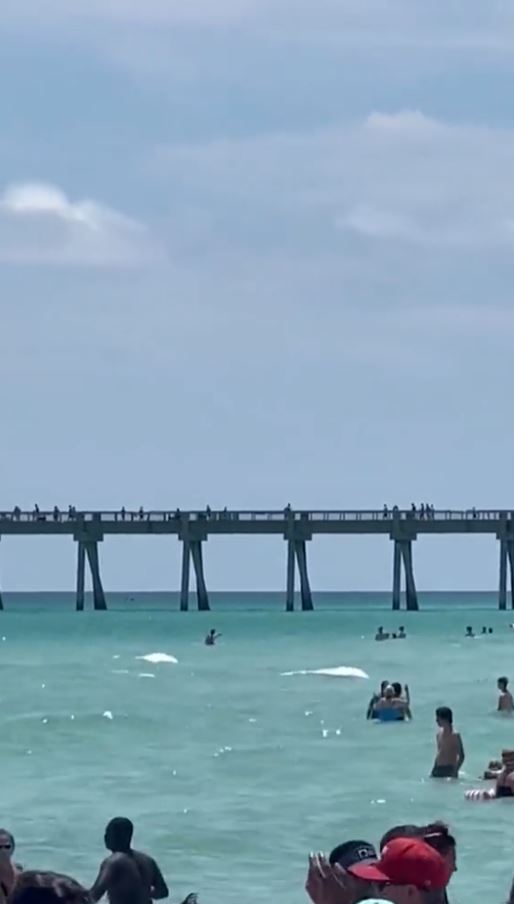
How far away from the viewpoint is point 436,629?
83.1 meters

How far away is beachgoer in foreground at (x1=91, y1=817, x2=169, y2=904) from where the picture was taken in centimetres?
1004

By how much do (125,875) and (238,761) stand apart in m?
17.6

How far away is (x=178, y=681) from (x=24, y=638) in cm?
3014

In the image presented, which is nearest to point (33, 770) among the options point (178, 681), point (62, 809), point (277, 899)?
point (62, 809)

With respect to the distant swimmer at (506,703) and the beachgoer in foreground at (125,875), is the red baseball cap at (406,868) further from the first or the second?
the distant swimmer at (506,703)

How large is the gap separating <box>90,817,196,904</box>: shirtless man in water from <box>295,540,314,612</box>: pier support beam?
77.4 metres

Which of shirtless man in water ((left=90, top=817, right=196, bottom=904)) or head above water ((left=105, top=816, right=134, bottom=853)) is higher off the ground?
head above water ((left=105, top=816, right=134, bottom=853))

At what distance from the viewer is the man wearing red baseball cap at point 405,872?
19.3ft

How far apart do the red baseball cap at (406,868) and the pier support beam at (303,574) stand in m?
81.8

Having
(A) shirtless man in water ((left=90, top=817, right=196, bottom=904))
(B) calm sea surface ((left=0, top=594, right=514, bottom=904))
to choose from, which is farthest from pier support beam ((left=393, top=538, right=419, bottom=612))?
(A) shirtless man in water ((left=90, top=817, right=196, bottom=904))

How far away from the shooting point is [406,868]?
591cm

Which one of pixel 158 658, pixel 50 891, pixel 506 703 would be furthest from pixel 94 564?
pixel 50 891

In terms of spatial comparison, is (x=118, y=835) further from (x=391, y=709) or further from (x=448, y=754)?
(x=391, y=709)

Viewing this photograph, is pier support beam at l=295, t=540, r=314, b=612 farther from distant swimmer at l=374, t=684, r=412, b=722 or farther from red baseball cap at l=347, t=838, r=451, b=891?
red baseball cap at l=347, t=838, r=451, b=891
